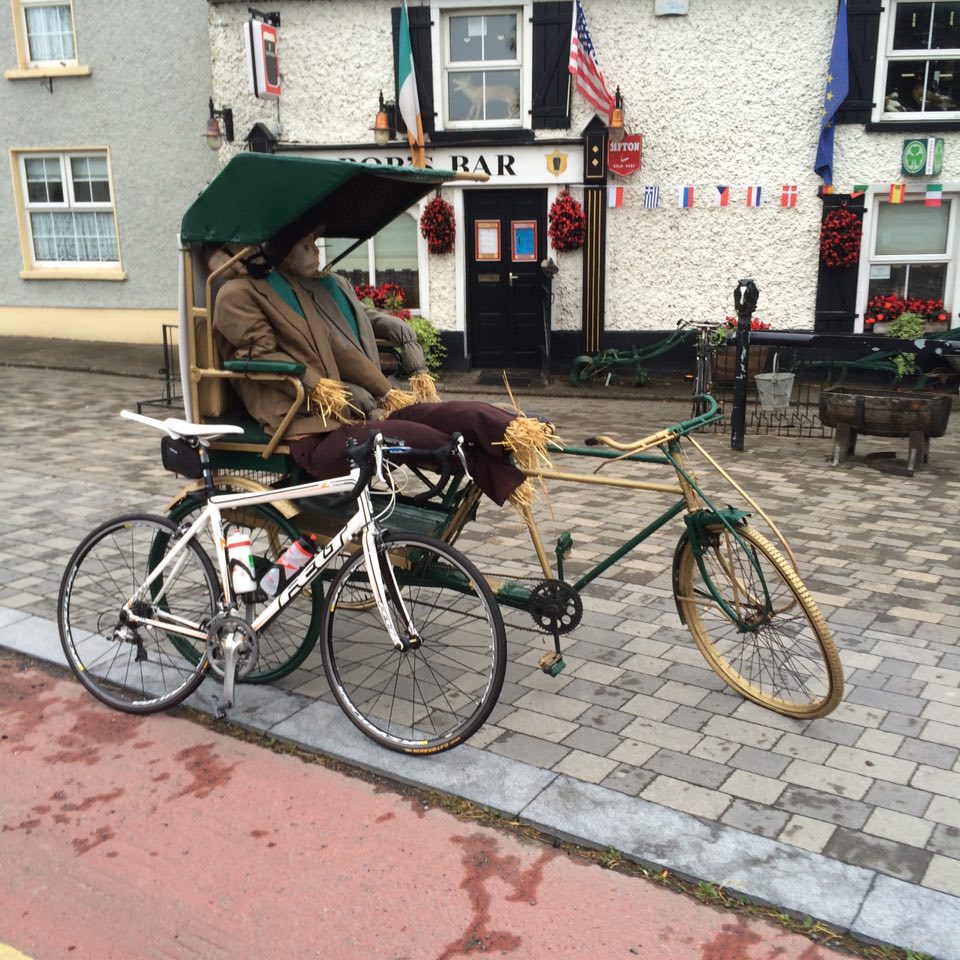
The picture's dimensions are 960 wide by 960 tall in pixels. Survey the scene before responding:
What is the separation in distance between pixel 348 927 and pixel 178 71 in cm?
1538

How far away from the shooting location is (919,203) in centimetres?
1279

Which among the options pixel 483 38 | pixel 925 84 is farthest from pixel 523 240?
pixel 925 84

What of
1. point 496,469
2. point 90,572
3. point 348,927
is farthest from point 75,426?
point 348,927

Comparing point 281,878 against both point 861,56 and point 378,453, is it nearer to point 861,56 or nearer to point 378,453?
point 378,453

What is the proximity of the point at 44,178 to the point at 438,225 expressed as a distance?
7749 mm

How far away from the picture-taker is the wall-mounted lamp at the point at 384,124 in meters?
13.4

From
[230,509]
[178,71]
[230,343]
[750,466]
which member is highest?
[178,71]

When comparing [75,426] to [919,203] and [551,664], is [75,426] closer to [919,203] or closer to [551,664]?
[551,664]

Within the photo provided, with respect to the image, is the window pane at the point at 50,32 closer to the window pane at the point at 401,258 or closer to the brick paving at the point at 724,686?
the window pane at the point at 401,258

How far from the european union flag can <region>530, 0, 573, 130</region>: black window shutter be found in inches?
126

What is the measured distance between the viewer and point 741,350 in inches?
345

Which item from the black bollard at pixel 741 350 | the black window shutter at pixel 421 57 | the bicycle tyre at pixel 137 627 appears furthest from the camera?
the black window shutter at pixel 421 57

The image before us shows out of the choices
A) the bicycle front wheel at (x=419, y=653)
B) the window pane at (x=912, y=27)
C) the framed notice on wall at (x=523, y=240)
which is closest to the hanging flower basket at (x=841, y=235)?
the window pane at (x=912, y=27)

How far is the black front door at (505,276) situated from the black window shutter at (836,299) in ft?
11.9
